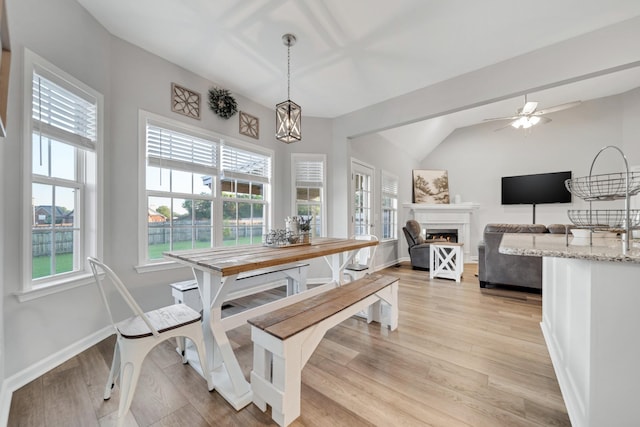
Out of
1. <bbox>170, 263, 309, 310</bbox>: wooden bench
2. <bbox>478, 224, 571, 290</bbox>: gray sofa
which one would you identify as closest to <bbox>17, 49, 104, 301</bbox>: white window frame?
<bbox>170, 263, 309, 310</bbox>: wooden bench

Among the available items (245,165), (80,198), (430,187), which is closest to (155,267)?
(80,198)

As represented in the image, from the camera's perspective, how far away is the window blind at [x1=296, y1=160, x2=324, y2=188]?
4.11 m

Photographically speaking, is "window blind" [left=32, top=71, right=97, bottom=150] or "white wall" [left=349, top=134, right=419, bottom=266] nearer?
"window blind" [left=32, top=71, right=97, bottom=150]

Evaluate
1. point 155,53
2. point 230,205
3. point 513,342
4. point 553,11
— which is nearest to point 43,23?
point 155,53

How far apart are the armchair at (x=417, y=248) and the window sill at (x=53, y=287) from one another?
496 centimetres

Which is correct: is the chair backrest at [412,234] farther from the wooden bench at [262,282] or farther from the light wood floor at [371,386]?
the wooden bench at [262,282]

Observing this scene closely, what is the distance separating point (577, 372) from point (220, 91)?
394 cm

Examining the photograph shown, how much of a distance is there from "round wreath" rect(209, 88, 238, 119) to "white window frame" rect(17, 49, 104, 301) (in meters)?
1.13

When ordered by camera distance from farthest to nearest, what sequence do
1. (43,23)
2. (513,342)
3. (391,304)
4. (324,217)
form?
(324,217)
(391,304)
(513,342)
(43,23)

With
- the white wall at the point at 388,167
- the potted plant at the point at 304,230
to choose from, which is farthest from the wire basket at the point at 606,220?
the white wall at the point at 388,167

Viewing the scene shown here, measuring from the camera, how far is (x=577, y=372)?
1.26 m

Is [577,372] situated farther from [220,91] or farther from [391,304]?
[220,91]

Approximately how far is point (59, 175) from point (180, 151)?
107 cm

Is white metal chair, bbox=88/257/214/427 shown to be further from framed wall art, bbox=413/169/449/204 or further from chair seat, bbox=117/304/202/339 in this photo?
framed wall art, bbox=413/169/449/204
